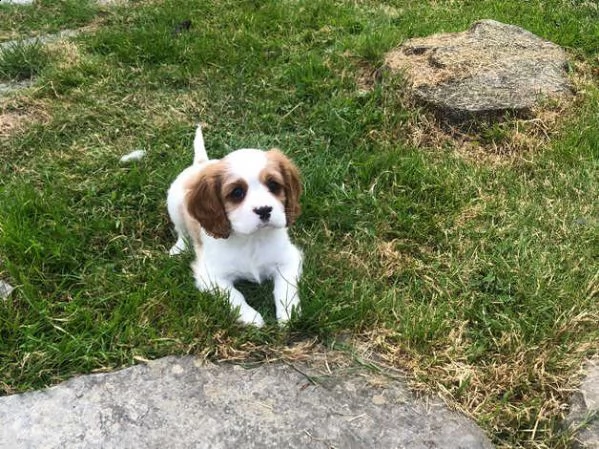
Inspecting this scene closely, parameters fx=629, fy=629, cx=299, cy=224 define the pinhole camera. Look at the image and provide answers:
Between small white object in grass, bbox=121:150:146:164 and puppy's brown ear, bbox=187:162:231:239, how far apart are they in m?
1.48

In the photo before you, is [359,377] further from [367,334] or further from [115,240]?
[115,240]

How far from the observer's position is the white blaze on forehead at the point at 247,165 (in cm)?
304

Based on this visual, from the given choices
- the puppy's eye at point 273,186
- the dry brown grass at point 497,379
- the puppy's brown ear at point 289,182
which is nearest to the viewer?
the dry brown grass at point 497,379

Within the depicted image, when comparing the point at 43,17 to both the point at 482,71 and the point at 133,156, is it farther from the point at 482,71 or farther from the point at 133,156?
the point at 482,71

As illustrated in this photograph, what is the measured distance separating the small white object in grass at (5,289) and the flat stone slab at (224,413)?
65 cm

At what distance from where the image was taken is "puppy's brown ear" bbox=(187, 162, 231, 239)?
10.2 feet

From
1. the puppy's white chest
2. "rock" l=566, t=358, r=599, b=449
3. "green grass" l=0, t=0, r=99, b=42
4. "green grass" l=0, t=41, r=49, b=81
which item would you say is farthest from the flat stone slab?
"green grass" l=0, t=0, r=99, b=42

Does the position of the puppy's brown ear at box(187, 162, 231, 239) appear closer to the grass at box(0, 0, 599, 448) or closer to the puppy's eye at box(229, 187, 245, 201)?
the puppy's eye at box(229, 187, 245, 201)

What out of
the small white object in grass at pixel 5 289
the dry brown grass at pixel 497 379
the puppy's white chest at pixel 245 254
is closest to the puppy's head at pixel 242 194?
the puppy's white chest at pixel 245 254

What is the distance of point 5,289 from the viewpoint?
3.31 meters

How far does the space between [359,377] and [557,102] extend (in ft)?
10.2

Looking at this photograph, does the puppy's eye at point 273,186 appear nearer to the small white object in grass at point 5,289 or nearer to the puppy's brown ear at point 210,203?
the puppy's brown ear at point 210,203

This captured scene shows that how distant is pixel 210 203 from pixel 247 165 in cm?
27

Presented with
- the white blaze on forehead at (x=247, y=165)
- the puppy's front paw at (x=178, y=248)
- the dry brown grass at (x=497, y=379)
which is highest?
the white blaze on forehead at (x=247, y=165)
